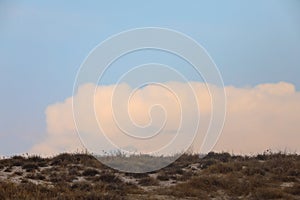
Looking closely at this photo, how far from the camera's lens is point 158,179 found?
2295cm

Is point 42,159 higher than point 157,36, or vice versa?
point 157,36

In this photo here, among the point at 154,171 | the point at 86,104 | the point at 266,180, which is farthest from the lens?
the point at 154,171

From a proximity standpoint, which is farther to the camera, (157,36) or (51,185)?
(157,36)

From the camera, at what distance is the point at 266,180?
21781 millimetres

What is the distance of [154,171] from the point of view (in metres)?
25.2

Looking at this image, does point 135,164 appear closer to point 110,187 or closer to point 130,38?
point 110,187

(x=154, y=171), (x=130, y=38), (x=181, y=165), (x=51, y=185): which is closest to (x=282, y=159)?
(x=181, y=165)

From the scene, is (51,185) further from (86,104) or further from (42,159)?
(42,159)

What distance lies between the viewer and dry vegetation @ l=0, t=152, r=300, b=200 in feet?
62.6

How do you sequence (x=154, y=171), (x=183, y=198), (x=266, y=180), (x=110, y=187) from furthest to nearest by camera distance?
(x=154, y=171), (x=266, y=180), (x=110, y=187), (x=183, y=198)

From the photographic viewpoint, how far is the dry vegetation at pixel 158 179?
19.1 meters

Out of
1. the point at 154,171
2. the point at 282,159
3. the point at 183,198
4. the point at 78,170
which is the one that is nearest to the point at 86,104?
the point at 78,170

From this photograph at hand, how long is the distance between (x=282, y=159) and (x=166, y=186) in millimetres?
8392

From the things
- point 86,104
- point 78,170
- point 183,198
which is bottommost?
point 183,198
